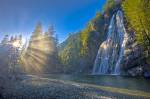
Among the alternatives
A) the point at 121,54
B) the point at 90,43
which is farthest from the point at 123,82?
the point at 90,43

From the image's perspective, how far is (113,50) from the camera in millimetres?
74375

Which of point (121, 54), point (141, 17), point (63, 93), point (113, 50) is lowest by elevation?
point (63, 93)

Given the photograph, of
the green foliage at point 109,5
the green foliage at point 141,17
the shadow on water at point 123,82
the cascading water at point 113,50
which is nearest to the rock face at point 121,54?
the cascading water at point 113,50

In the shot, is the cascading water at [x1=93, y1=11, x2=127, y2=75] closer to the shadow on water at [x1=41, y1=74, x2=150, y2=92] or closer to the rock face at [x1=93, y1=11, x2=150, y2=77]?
the rock face at [x1=93, y1=11, x2=150, y2=77]

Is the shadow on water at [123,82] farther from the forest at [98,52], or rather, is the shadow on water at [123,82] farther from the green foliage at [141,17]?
the green foliage at [141,17]

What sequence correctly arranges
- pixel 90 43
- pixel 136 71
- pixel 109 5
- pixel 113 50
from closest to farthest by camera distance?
pixel 136 71 → pixel 113 50 → pixel 109 5 → pixel 90 43

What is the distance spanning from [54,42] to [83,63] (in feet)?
53.6

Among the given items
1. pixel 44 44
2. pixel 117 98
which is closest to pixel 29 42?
pixel 44 44

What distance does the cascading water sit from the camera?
2697 inches

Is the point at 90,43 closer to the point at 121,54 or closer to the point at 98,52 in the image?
the point at 98,52

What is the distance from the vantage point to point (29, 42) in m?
86.4

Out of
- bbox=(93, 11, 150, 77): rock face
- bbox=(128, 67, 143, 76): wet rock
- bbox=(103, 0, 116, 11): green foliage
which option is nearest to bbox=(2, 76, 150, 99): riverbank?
bbox=(93, 11, 150, 77): rock face

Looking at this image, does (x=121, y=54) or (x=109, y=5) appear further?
(x=109, y=5)

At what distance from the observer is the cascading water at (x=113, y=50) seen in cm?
6850
